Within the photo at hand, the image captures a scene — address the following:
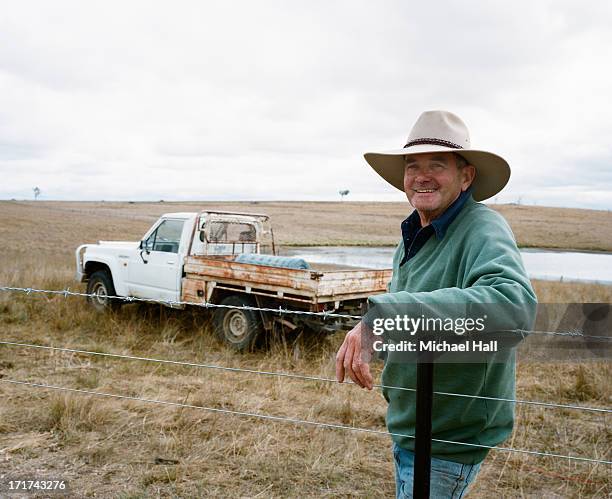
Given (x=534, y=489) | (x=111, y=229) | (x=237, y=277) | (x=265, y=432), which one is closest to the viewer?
(x=534, y=489)

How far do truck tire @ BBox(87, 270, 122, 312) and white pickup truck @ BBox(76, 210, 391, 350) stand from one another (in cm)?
2

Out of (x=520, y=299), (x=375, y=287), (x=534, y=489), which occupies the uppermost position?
(x=520, y=299)

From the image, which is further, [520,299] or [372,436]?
[372,436]

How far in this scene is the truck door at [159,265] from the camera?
813 cm

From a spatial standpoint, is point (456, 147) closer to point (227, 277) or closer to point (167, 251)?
point (227, 277)

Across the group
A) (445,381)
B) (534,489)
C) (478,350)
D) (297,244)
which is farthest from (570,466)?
(297,244)

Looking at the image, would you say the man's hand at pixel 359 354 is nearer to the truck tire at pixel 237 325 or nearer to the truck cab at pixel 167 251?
the truck tire at pixel 237 325

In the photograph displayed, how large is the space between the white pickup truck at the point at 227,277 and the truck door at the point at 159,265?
14mm

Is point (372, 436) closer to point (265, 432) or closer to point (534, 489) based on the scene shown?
point (265, 432)

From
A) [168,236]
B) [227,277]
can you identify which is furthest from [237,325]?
[168,236]

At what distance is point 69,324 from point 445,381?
7.63 metres

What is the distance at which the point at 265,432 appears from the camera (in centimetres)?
429

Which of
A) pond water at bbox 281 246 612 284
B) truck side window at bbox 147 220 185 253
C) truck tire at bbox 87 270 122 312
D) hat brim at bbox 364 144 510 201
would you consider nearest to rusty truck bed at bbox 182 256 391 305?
truck side window at bbox 147 220 185 253

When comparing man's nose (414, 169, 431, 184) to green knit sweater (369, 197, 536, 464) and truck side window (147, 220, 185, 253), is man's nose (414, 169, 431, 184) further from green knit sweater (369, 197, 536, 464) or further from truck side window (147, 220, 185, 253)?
truck side window (147, 220, 185, 253)
